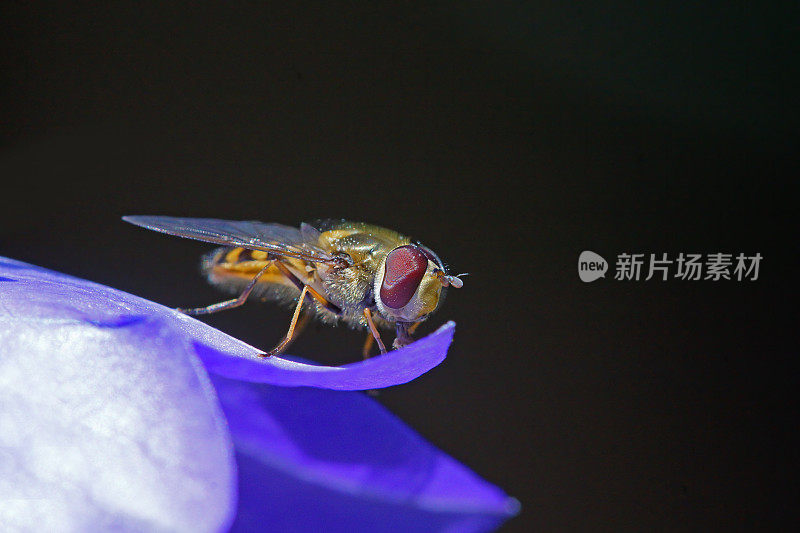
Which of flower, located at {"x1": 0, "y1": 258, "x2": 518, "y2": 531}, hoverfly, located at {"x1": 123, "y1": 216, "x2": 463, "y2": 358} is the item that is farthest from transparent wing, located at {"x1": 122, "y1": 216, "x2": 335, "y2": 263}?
flower, located at {"x1": 0, "y1": 258, "x2": 518, "y2": 531}

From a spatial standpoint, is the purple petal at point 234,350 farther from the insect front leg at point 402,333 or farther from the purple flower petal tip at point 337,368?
the insect front leg at point 402,333

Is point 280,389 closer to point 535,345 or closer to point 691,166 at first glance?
point 535,345

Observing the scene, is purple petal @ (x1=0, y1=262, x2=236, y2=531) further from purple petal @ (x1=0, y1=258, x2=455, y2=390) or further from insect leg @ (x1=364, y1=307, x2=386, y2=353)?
insect leg @ (x1=364, y1=307, x2=386, y2=353)

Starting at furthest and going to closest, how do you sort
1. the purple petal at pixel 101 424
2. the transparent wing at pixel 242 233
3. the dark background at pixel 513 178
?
the dark background at pixel 513 178 → the transparent wing at pixel 242 233 → the purple petal at pixel 101 424

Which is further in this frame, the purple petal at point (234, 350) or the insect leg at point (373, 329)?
the insect leg at point (373, 329)

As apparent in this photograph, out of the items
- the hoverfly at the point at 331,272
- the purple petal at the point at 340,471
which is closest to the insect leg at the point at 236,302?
the hoverfly at the point at 331,272

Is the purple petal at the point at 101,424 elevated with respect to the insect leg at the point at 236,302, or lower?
lower

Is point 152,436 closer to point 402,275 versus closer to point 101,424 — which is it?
point 101,424
